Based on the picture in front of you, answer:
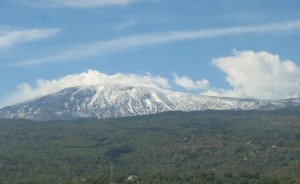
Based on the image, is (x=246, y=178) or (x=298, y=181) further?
(x=246, y=178)

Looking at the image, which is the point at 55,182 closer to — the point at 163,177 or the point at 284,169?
the point at 163,177

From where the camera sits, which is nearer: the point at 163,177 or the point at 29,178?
the point at 163,177

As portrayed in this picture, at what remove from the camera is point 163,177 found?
16825cm

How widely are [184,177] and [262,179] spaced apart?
57.8 ft

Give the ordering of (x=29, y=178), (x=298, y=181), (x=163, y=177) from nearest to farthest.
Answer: (x=298, y=181) → (x=163, y=177) → (x=29, y=178)

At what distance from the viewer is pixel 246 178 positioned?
6678 inches

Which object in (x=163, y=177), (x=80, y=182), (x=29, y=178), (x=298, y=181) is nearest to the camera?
(x=298, y=181)

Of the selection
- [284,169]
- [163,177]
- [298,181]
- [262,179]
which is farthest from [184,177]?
[284,169]

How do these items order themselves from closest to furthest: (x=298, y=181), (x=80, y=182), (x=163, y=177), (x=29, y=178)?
(x=298, y=181) < (x=80, y=182) < (x=163, y=177) < (x=29, y=178)

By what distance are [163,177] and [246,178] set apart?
1952cm

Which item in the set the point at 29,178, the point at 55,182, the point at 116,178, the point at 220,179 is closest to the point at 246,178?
the point at 220,179

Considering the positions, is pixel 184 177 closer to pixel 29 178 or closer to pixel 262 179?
pixel 262 179

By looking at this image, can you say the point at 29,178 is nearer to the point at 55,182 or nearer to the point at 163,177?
the point at 55,182

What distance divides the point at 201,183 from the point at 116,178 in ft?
66.9
